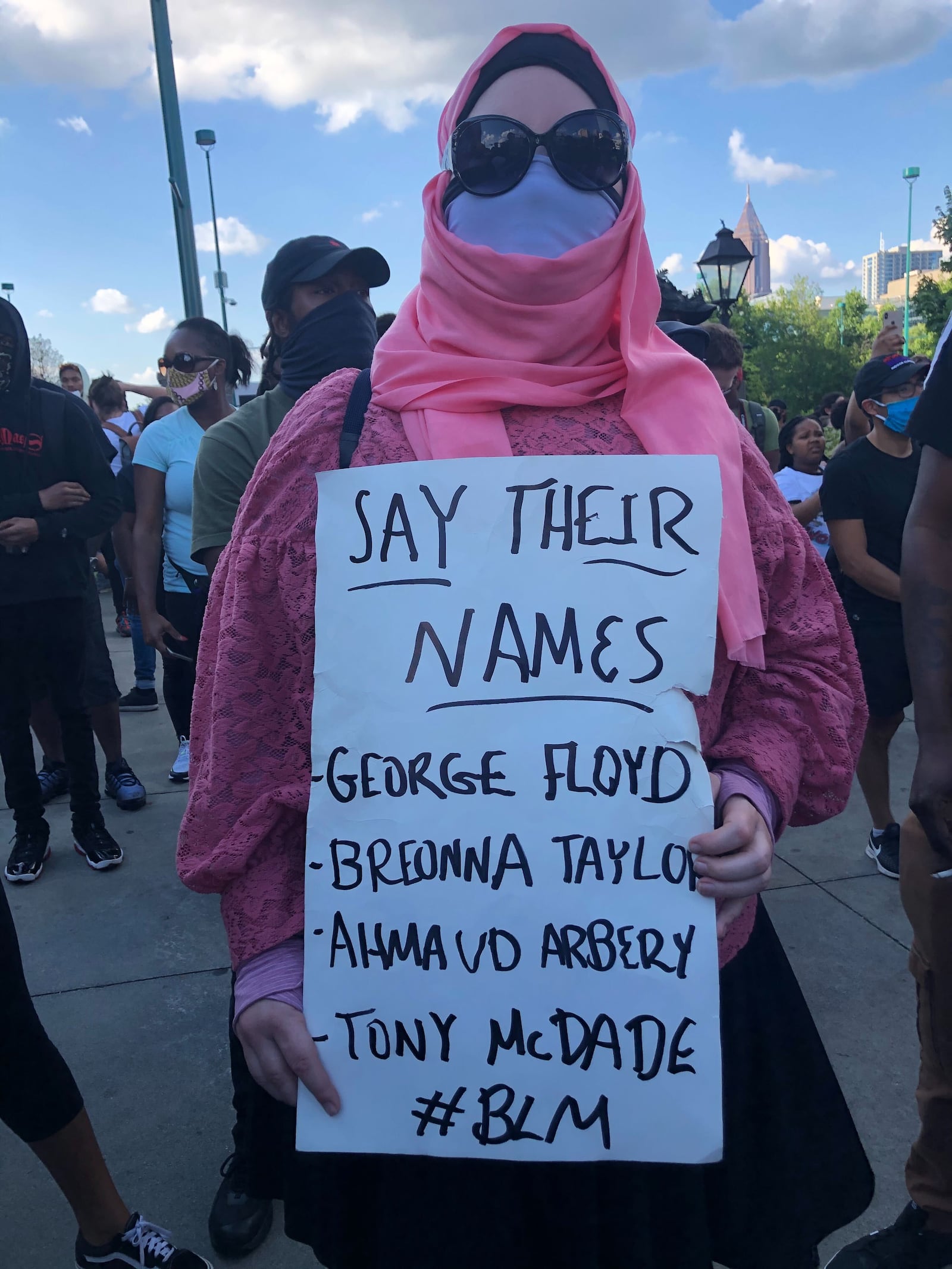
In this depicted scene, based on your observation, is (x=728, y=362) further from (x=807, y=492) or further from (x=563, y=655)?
(x=563, y=655)

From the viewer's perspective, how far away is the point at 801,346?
51969 mm

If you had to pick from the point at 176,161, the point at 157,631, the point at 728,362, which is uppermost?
the point at 176,161

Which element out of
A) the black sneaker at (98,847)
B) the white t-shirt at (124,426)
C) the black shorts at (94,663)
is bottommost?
the black sneaker at (98,847)

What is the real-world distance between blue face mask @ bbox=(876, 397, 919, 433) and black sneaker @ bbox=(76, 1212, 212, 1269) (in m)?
3.45

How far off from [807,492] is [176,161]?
218 inches

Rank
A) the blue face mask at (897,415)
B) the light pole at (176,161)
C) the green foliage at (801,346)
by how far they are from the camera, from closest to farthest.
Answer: the blue face mask at (897,415)
the light pole at (176,161)
the green foliage at (801,346)

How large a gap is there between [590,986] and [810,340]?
57319 mm

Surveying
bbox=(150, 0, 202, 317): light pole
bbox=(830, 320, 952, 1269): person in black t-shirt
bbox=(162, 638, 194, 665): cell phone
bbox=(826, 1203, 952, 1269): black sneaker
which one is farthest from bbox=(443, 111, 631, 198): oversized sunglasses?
bbox=(150, 0, 202, 317): light pole

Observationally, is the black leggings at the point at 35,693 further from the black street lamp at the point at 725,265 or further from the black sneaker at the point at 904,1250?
the black street lamp at the point at 725,265

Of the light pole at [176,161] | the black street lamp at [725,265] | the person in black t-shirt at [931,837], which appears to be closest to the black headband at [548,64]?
the person in black t-shirt at [931,837]

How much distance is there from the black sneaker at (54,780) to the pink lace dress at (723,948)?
3.74 m

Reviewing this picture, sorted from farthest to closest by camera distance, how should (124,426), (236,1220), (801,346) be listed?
1. (801,346)
2. (124,426)
3. (236,1220)

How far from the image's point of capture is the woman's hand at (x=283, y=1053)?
1054 millimetres

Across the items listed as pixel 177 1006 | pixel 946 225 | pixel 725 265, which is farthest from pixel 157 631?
pixel 946 225
